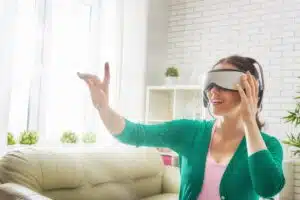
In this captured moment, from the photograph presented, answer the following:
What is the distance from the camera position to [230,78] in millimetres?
1361

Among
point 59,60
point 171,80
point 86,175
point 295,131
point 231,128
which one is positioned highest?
point 59,60

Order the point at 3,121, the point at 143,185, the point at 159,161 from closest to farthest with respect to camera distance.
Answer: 1. the point at 3,121
2. the point at 143,185
3. the point at 159,161

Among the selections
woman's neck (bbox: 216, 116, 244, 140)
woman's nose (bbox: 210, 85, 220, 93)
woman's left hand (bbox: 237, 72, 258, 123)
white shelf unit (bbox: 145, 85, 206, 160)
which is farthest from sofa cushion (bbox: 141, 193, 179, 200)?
woman's left hand (bbox: 237, 72, 258, 123)

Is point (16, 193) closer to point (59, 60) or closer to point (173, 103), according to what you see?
point (59, 60)

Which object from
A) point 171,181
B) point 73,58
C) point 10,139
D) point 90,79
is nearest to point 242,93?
point 90,79

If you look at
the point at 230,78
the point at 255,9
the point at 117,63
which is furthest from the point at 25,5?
the point at 230,78

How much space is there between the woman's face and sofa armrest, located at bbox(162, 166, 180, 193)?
2.05 metres

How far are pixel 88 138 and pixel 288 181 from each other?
1.88m

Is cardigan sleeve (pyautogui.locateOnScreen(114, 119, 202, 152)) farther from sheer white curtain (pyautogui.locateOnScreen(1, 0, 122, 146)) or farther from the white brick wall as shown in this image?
the white brick wall

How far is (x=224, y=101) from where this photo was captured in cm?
138

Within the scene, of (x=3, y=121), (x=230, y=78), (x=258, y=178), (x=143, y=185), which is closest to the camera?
(x=258, y=178)

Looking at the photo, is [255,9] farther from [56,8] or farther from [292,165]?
[56,8]

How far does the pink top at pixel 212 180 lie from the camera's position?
1.35m

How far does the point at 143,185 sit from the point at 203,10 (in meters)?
2.22
